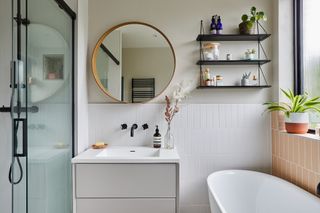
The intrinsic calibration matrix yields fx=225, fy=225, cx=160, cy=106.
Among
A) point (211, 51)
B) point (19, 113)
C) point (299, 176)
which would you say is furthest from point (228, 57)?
point (19, 113)

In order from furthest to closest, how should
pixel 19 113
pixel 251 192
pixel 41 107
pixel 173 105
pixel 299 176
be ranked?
1. pixel 173 105
2. pixel 251 192
3. pixel 299 176
4. pixel 41 107
5. pixel 19 113

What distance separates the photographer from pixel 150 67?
220 cm

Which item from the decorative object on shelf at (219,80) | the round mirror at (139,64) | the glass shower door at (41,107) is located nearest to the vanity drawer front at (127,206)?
the glass shower door at (41,107)

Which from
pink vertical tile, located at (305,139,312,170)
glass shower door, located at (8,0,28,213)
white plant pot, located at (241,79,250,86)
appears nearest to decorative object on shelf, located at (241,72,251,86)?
white plant pot, located at (241,79,250,86)

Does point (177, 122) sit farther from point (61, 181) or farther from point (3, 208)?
point (3, 208)

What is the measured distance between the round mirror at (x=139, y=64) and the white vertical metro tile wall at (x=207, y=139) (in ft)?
0.55

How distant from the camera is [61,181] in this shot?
5.50 feet

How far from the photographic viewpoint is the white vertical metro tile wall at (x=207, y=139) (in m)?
2.21

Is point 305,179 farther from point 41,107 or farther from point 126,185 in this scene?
point 41,107

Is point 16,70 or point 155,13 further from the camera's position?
point 155,13

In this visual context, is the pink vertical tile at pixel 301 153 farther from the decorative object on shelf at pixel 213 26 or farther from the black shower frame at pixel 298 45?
the decorative object on shelf at pixel 213 26

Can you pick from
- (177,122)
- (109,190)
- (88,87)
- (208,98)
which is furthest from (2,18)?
(208,98)

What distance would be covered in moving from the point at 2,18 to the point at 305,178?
7.91 ft

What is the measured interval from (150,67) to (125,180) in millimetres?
1076
